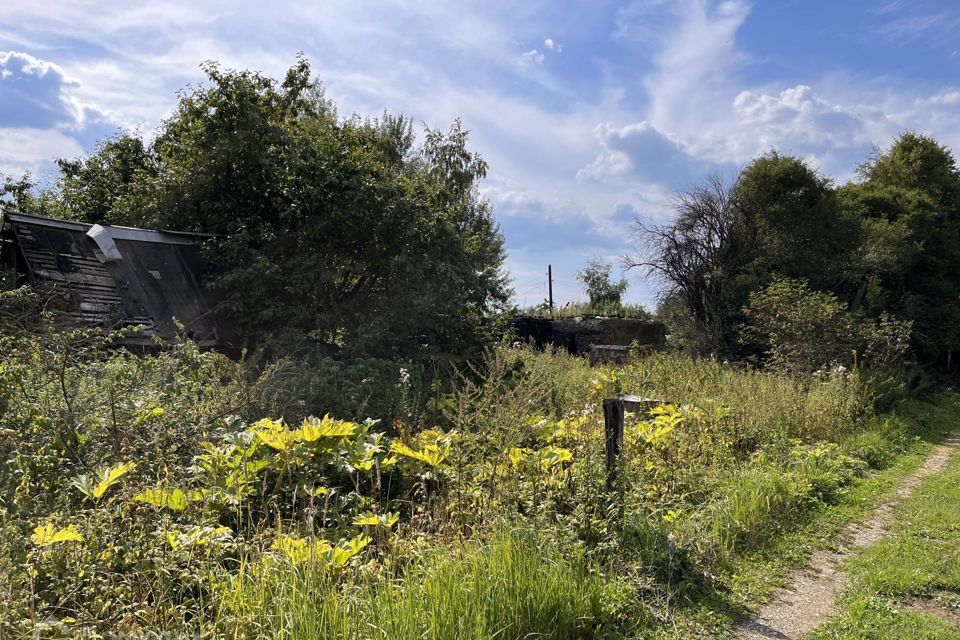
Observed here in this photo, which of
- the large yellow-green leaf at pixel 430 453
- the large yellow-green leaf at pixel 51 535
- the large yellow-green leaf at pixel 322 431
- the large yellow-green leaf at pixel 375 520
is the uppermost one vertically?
the large yellow-green leaf at pixel 322 431

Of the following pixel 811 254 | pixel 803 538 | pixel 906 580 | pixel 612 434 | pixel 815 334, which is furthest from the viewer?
pixel 811 254

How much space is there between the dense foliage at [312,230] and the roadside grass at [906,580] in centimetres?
764

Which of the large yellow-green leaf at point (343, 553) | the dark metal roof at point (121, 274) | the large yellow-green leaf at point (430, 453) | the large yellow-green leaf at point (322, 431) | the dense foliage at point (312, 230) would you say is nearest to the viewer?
the large yellow-green leaf at point (343, 553)

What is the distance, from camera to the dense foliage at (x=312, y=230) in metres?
11.2

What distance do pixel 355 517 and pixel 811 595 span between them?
297 centimetres

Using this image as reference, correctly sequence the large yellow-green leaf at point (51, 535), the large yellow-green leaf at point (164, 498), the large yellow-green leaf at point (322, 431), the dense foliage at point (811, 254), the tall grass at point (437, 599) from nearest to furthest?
the tall grass at point (437, 599) → the large yellow-green leaf at point (51, 535) → the large yellow-green leaf at point (164, 498) → the large yellow-green leaf at point (322, 431) → the dense foliage at point (811, 254)

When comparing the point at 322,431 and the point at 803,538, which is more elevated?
the point at 322,431

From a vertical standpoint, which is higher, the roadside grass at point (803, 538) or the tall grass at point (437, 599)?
the tall grass at point (437, 599)

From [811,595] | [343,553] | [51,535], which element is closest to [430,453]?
[343,553]

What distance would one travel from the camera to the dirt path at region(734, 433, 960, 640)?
11.3 ft

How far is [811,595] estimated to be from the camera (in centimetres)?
395

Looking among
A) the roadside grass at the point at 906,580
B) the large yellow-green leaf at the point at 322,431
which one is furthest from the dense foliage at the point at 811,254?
the large yellow-green leaf at the point at 322,431

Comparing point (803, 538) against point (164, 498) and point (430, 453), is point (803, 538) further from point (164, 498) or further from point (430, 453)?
point (164, 498)

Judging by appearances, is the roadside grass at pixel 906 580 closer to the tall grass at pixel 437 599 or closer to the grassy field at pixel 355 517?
the grassy field at pixel 355 517
